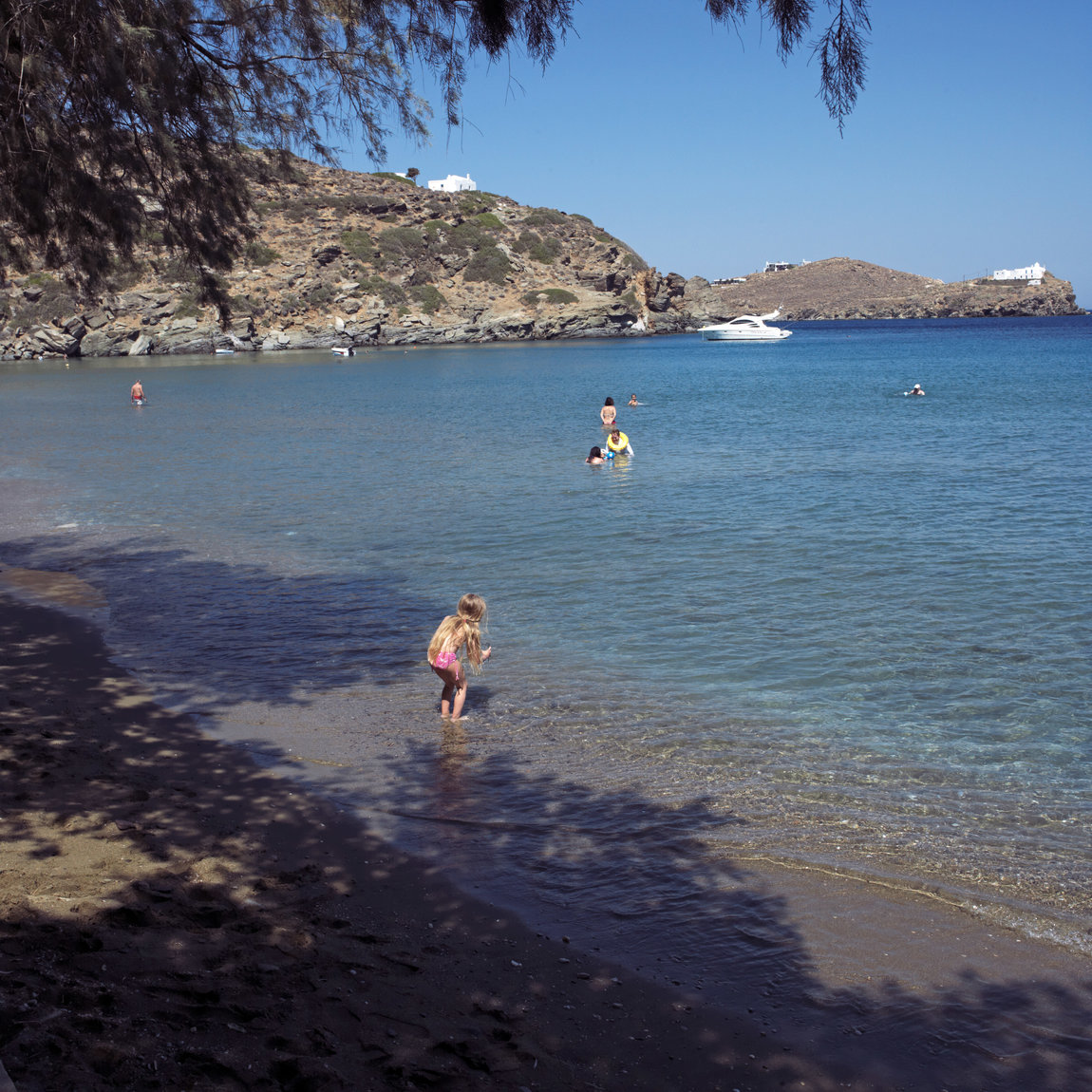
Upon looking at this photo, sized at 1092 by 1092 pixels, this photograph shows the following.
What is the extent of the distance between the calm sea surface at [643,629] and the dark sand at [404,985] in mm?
557

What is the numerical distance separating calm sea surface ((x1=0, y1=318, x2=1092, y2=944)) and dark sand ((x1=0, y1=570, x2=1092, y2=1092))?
56 centimetres

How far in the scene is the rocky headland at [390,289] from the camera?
85.9m

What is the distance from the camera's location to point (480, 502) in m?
18.6

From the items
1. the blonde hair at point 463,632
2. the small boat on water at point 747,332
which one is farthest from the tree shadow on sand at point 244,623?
the small boat on water at point 747,332

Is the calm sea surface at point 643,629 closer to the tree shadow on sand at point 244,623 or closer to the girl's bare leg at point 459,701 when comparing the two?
the tree shadow on sand at point 244,623

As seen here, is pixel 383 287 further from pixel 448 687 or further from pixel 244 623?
pixel 448 687

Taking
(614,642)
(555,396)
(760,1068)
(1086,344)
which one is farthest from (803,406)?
(1086,344)

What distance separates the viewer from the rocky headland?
8588 centimetres

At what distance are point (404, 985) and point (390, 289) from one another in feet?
359

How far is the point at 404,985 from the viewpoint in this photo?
427 cm

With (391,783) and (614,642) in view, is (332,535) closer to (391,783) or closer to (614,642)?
(614,642)

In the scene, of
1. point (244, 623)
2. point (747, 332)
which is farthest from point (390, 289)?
point (244, 623)

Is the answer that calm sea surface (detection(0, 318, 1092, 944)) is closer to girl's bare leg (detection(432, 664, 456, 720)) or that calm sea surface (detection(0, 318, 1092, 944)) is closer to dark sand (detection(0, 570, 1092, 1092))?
girl's bare leg (detection(432, 664, 456, 720))

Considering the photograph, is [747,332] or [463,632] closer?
[463,632]
